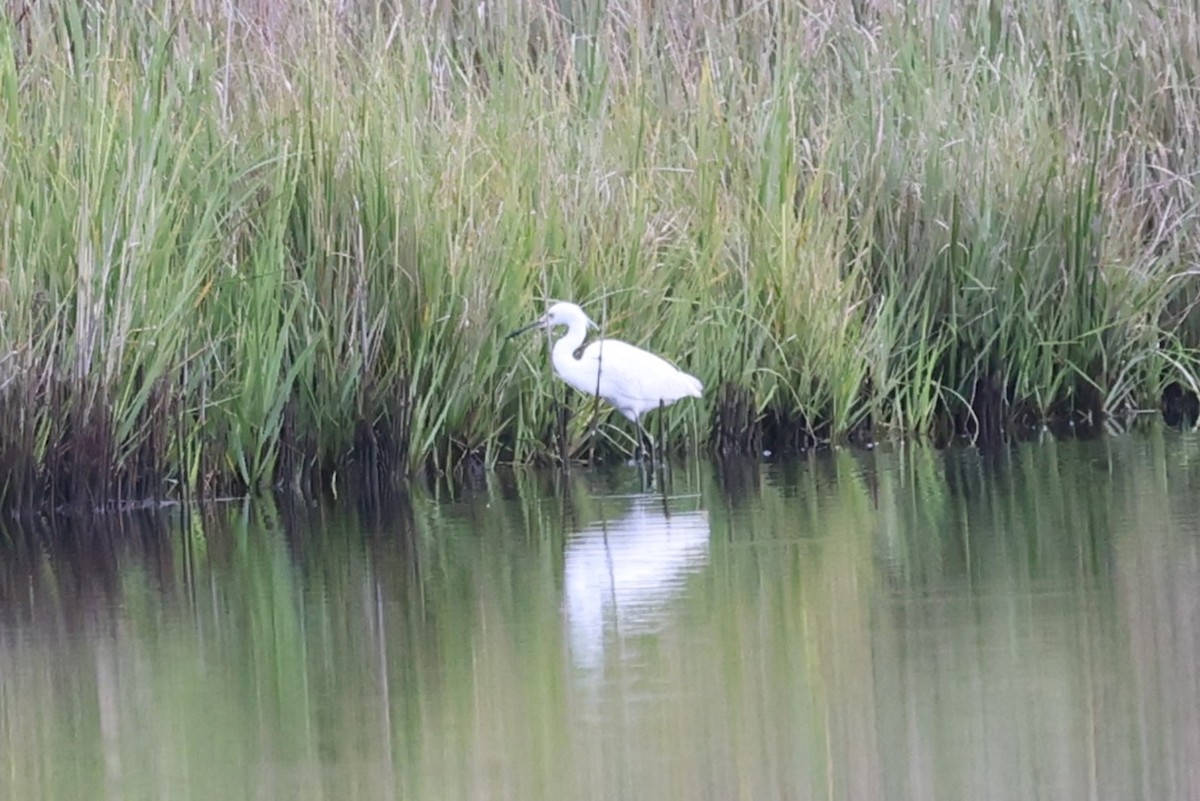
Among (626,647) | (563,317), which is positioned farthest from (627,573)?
(563,317)

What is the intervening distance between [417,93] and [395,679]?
4.33 metres

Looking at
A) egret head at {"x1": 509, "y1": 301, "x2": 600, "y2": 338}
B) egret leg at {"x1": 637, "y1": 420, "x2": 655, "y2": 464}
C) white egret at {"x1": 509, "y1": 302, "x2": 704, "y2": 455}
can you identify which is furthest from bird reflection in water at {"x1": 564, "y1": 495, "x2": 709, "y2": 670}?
egret leg at {"x1": 637, "y1": 420, "x2": 655, "y2": 464}

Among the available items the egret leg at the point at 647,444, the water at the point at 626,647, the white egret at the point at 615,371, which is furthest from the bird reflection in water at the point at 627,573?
the egret leg at the point at 647,444

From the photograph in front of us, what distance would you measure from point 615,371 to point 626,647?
357cm

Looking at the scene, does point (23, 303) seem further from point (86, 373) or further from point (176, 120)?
point (176, 120)

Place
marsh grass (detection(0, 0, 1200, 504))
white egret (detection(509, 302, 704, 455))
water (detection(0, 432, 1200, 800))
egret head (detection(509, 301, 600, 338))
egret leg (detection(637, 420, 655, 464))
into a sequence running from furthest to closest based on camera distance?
egret leg (detection(637, 420, 655, 464)) < egret head (detection(509, 301, 600, 338)) < white egret (detection(509, 302, 704, 455)) < marsh grass (detection(0, 0, 1200, 504)) < water (detection(0, 432, 1200, 800))

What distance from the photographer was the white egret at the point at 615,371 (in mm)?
8125

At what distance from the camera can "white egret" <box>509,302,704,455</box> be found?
26.7 ft

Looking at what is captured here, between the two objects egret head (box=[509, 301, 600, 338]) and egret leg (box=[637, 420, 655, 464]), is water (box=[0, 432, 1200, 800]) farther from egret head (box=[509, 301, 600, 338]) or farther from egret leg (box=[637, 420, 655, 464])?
egret leg (box=[637, 420, 655, 464])

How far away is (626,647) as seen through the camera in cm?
468

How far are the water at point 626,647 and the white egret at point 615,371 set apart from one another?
71 cm

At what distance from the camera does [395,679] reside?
4480mm

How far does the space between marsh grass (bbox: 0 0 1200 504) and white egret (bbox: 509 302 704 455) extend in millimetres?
208

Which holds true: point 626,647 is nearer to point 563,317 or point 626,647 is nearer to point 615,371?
point 615,371
